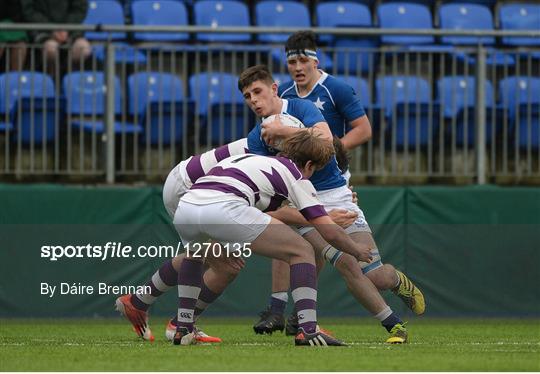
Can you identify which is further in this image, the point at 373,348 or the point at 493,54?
the point at 493,54

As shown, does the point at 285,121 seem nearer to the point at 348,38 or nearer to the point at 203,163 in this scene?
the point at 203,163

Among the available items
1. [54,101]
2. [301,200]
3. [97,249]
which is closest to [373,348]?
[301,200]

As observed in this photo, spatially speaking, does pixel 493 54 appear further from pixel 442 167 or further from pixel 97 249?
pixel 97 249

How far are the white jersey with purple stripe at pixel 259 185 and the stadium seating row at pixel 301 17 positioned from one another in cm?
635

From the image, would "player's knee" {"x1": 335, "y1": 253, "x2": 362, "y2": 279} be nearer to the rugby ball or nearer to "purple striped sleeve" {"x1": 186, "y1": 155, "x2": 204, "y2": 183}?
the rugby ball

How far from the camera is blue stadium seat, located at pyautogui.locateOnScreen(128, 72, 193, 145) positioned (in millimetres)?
14070

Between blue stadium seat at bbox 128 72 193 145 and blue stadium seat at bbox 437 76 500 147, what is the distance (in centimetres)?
284

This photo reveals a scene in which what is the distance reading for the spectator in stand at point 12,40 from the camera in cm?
1390

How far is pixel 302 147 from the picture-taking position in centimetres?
903

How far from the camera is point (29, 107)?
13852mm

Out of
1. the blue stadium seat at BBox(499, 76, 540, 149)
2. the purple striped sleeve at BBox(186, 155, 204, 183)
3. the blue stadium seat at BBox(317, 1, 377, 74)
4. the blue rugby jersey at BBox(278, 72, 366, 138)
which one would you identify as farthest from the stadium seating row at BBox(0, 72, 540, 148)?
the purple striped sleeve at BBox(186, 155, 204, 183)

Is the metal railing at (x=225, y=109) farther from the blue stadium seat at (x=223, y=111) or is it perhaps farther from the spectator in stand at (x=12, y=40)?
the spectator in stand at (x=12, y=40)

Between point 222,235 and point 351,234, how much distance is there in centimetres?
152

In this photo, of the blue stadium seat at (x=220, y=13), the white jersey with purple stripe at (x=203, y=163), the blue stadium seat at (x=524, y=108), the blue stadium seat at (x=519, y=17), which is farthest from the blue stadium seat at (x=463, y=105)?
the white jersey with purple stripe at (x=203, y=163)
